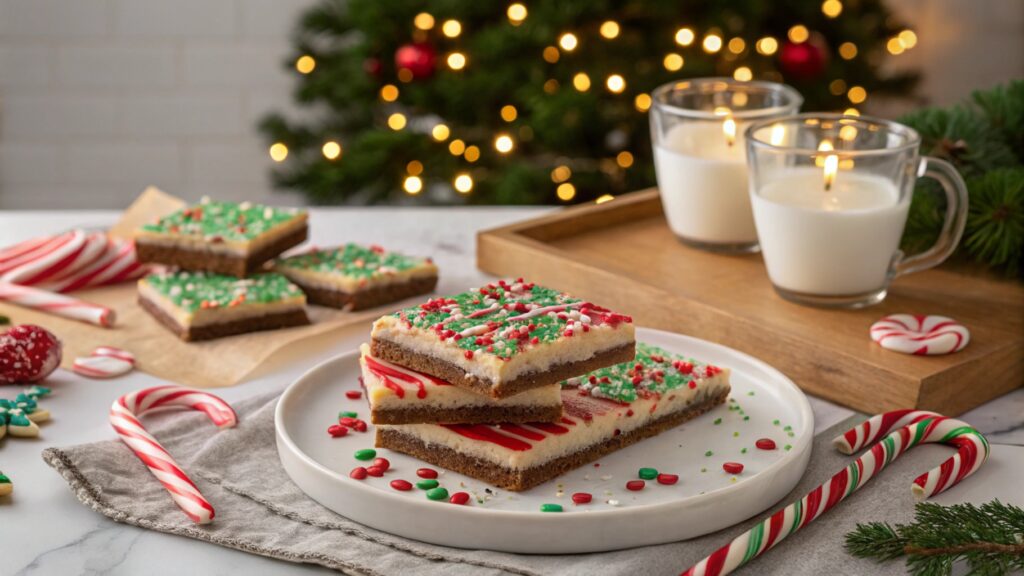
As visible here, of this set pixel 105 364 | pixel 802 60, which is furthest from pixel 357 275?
pixel 802 60

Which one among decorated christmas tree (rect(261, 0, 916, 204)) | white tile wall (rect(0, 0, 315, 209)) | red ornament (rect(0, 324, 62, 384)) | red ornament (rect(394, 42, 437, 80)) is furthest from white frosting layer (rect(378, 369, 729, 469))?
white tile wall (rect(0, 0, 315, 209))

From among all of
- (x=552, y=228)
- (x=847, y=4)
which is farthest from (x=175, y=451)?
(x=847, y=4)

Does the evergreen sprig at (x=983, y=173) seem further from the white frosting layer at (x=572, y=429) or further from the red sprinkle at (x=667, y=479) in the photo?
the red sprinkle at (x=667, y=479)

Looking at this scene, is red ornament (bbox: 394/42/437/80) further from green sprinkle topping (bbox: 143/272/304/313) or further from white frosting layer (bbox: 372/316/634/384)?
white frosting layer (bbox: 372/316/634/384)

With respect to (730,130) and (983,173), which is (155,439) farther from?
(983,173)

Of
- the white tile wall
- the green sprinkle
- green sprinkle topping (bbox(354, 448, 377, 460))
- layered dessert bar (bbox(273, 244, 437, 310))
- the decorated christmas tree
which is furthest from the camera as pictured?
the white tile wall
